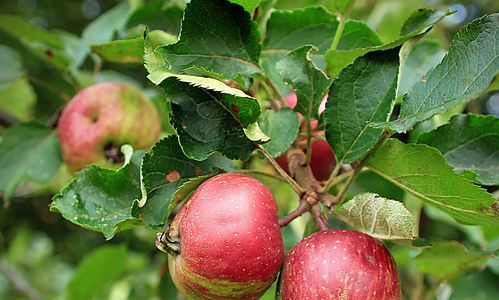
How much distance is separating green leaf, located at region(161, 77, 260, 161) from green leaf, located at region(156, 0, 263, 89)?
33 mm

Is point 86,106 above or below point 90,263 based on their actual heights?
above

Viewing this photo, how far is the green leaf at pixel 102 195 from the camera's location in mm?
708

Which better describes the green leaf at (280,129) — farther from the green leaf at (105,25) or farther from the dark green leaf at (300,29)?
the green leaf at (105,25)

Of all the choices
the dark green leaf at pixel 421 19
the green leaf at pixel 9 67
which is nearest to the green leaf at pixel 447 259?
the dark green leaf at pixel 421 19

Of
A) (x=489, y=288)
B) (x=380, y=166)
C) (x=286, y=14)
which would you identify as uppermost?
(x=286, y=14)

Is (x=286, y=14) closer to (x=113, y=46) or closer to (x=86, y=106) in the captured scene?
(x=113, y=46)

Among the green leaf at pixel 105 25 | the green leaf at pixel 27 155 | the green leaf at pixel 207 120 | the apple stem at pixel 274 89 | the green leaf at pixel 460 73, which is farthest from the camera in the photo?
the green leaf at pixel 105 25

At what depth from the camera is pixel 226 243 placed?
1.92 feet

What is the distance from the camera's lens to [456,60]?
0.59 metres

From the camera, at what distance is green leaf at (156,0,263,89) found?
69cm

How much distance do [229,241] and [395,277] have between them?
0.81ft

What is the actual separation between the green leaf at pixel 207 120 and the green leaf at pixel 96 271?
0.89 meters

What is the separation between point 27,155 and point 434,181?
1.00 metres

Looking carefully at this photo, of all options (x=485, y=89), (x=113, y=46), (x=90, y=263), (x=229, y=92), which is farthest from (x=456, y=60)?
(x=90, y=263)
